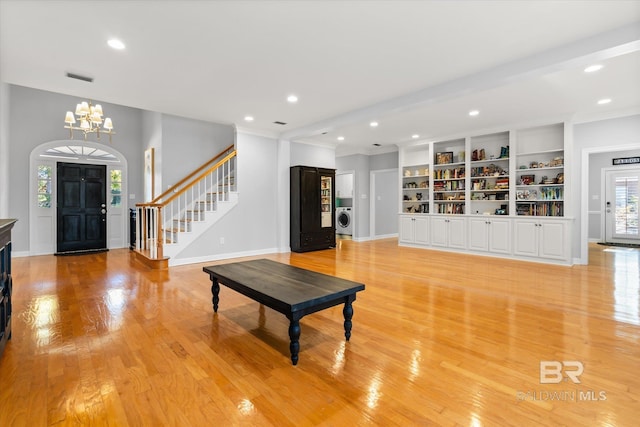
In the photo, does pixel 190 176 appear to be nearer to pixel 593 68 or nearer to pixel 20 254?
pixel 20 254

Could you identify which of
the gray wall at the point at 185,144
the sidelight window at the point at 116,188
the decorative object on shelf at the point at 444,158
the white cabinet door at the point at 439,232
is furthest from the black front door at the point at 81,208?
the decorative object on shelf at the point at 444,158

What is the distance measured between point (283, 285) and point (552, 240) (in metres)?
5.52

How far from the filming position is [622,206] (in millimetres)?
8211

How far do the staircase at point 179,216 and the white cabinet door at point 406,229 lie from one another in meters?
4.30

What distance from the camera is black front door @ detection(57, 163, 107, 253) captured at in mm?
6961

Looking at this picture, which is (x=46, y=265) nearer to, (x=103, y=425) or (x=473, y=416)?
(x=103, y=425)

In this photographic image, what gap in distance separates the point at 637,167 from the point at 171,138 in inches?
441

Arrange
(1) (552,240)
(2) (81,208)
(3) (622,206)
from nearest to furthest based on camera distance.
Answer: (1) (552,240), (2) (81,208), (3) (622,206)

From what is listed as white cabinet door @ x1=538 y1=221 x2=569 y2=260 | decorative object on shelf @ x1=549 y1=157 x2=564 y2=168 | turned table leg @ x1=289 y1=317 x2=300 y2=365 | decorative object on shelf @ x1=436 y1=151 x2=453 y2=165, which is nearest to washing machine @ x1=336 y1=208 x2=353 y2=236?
decorative object on shelf @ x1=436 y1=151 x2=453 y2=165

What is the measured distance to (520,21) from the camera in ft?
8.82

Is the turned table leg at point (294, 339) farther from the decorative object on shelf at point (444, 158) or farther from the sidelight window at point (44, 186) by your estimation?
the sidelight window at point (44, 186)

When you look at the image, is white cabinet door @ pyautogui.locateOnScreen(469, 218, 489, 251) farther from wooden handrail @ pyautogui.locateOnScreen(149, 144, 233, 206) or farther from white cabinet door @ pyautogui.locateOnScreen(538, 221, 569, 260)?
wooden handrail @ pyautogui.locateOnScreen(149, 144, 233, 206)

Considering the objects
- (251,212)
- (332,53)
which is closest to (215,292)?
(332,53)

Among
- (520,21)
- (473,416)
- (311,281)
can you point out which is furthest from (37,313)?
(520,21)
